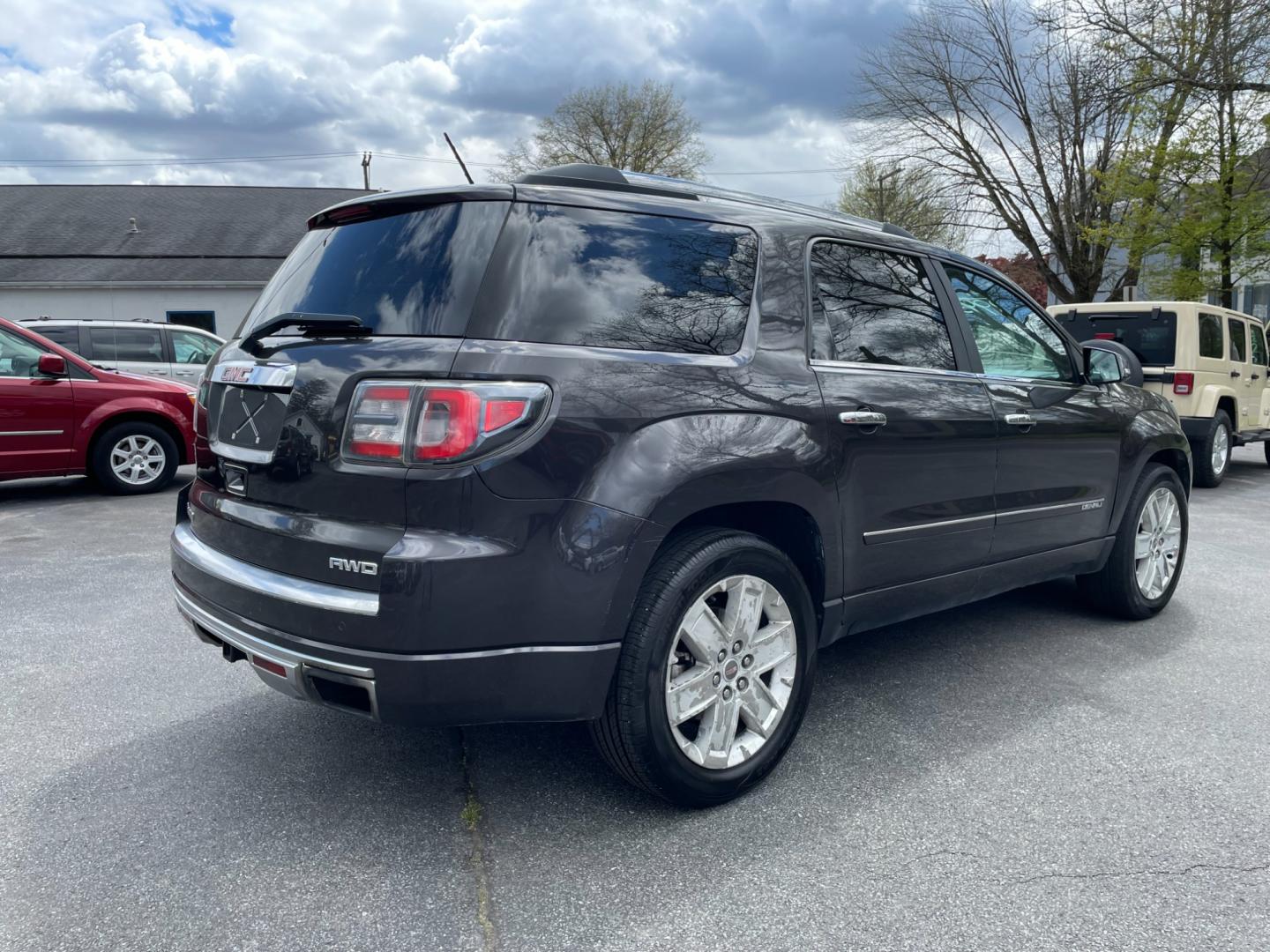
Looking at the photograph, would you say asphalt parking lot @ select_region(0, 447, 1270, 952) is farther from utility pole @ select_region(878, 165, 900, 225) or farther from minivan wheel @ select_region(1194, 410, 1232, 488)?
utility pole @ select_region(878, 165, 900, 225)

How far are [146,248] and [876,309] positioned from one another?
33619 mm

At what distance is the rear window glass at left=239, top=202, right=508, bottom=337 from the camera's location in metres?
2.61

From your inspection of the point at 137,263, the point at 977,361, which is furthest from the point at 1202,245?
the point at 137,263

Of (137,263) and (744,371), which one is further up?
(137,263)

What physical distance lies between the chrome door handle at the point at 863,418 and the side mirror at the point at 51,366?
309 inches

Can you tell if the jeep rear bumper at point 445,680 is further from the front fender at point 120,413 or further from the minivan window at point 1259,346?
the minivan window at point 1259,346

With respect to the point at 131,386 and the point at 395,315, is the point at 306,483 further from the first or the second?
the point at 131,386

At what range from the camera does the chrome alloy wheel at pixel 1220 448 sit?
10.5 meters

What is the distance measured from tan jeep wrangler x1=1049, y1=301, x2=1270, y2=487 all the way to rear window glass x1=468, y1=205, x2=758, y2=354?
8503 mm

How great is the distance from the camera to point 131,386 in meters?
9.02

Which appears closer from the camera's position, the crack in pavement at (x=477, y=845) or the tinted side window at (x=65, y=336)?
the crack in pavement at (x=477, y=845)

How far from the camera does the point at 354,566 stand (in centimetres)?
249

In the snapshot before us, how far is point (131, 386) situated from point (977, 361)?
7779 mm

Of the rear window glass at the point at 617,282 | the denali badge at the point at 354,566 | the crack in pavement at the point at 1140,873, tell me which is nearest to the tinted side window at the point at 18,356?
the denali badge at the point at 354,566
